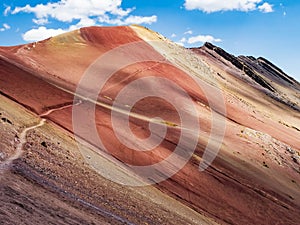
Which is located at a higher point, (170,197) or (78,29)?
(78,29)

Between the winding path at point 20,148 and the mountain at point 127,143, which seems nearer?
the winding path at point 20,148

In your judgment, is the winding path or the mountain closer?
the winding path

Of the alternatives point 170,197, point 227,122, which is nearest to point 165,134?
point 170,197

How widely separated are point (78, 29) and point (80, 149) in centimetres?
4156

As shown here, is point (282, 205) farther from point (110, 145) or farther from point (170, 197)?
point (110, 145)

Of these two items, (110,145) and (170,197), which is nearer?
(170,197)

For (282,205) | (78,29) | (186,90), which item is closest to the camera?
(282,205)

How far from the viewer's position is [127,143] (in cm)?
3206

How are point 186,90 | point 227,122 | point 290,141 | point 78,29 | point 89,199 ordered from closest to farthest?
point 89,199, point 227,122, point 186,90, point 290,141, point 78,29

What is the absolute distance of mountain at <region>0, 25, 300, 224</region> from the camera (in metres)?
17.8

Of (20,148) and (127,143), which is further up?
(127,143)

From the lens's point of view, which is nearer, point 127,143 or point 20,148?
point 20,148

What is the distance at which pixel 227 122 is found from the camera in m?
52.2

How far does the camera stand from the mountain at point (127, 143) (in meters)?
17.8
